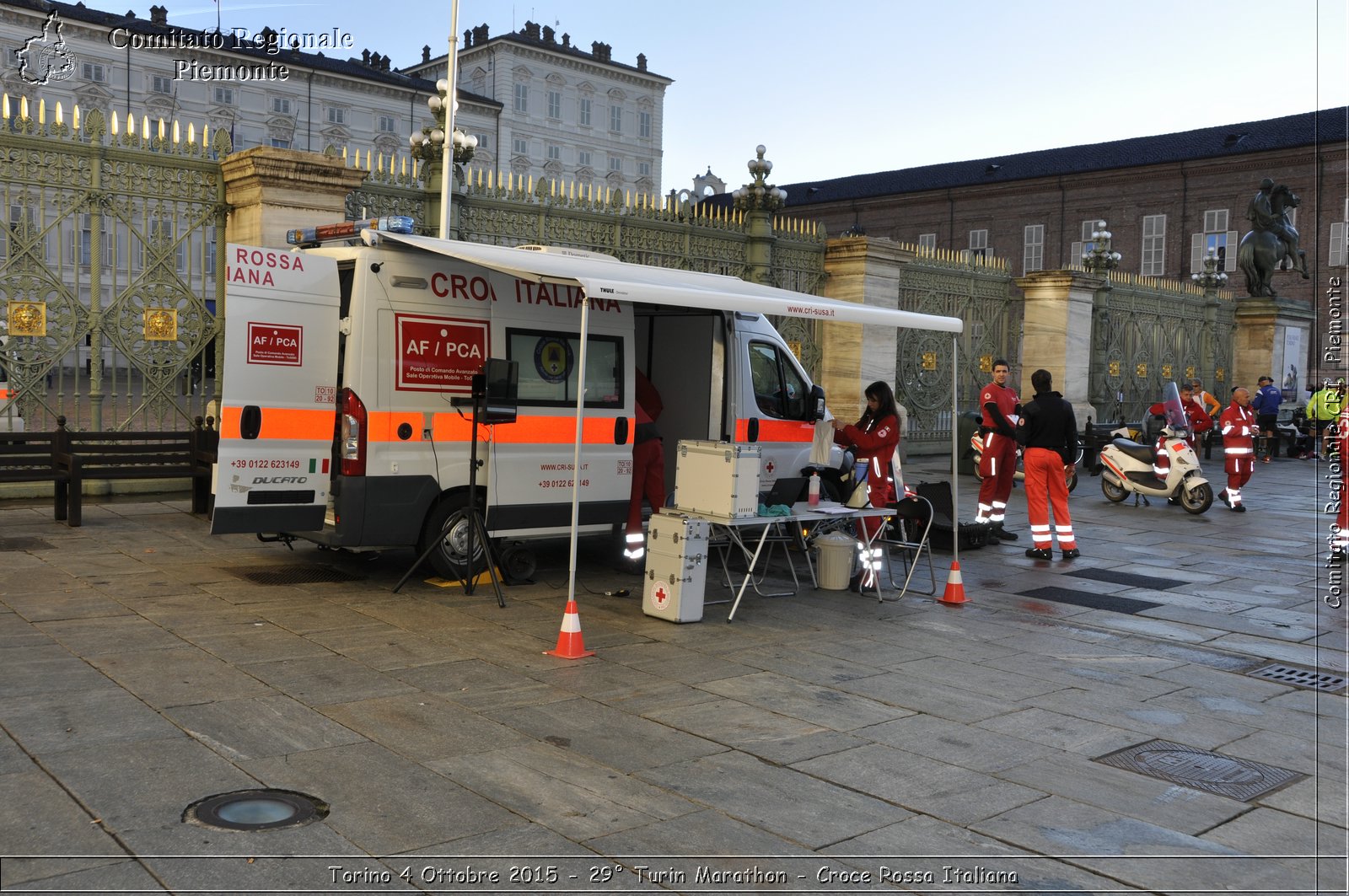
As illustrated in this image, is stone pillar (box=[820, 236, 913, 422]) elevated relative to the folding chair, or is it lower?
elevated

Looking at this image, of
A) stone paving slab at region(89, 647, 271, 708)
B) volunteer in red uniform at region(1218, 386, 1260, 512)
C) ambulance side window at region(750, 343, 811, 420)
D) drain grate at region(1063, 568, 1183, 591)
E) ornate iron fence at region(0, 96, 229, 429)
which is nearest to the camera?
stone paving slab at region(89, 647, 271, 708)

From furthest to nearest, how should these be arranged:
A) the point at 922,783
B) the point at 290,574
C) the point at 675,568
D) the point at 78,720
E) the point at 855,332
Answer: the point at 855,332 < the point at 290,574 < the point at 675,568 < the point at 78,720 < the point at 922,783

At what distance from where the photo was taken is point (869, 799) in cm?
500

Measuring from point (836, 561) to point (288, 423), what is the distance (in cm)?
461

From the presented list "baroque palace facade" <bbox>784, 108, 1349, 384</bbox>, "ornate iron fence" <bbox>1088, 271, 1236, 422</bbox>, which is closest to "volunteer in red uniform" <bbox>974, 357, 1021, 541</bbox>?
"ornate iron fence" <bbox>1088, 271, 1236, 422</bbox>

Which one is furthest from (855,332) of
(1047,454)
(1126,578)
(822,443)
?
(822,443)

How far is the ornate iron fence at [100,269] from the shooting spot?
1179 cm

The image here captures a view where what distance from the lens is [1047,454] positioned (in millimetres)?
12117

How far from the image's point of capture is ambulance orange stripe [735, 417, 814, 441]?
35.8 feet

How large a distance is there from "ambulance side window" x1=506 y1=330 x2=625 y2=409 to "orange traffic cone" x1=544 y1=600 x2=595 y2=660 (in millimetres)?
2510

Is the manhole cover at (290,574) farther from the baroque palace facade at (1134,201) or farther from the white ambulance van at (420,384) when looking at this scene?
the baroque palace facade at (1134,201)

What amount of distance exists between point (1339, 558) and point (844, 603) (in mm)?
6387

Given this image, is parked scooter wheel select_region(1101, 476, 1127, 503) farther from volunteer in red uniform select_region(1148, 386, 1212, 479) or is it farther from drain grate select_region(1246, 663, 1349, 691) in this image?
drain grate select_region(1246, 663, 1349, 691)

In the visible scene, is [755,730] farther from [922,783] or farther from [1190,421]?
[1190,421]
